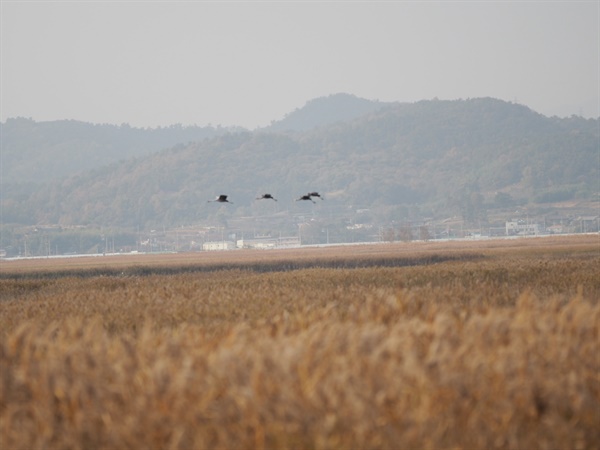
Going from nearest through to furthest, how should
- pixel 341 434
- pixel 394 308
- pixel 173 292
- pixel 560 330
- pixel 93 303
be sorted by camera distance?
pixel 341 434 → pixel 560 330 → pixel 394 308 → pixel 93 303 → pixel 173 292

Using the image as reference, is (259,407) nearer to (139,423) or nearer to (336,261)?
(139,423)

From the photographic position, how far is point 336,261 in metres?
90.3

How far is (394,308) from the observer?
636 inches

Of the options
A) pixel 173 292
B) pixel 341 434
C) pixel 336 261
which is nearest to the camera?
pixel 341 434

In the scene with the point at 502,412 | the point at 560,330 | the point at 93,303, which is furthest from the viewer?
the point at 93,303

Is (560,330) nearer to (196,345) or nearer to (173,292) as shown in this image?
(196,345)

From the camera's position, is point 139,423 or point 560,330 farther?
point 560,330

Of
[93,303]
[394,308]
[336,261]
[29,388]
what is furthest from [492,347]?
[336,261]

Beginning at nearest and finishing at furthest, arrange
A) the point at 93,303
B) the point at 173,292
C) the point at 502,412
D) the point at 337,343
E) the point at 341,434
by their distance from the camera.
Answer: the point at 341,434 → the point at 502,412 → the point at 337,343 → the point at 93,303 → the point at 173,292

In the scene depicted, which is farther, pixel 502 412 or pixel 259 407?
pixel 502 412

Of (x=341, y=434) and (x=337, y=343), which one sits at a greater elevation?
(x=337, y=343)

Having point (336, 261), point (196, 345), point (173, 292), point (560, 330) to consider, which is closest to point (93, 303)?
point (173, 292)

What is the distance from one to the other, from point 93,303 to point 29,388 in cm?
1476

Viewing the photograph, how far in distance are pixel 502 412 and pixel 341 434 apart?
1822 mm
